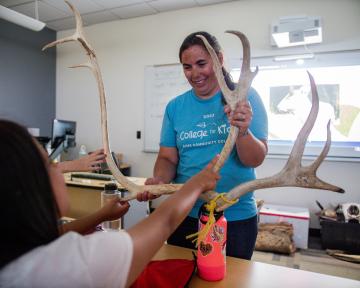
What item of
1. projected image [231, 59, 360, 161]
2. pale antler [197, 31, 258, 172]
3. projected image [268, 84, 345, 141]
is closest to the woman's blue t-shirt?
pale antler [197, 31, 258, 172]

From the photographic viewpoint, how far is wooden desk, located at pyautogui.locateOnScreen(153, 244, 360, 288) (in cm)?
93

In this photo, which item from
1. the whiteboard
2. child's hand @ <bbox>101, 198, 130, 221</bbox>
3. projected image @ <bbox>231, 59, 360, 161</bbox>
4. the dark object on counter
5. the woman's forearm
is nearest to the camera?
child's hand @ <bbox>101, 198, 130, 221</bbox>

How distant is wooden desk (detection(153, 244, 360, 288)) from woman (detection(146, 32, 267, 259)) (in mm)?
161

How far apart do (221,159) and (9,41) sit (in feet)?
14.6

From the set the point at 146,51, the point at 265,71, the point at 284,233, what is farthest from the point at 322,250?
the point at 146,51

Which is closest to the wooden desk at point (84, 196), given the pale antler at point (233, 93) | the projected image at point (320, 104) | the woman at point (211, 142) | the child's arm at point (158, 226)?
the woman at point (211, 142)

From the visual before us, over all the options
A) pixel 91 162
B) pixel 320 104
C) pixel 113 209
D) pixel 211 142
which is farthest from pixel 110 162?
pixel 320 104

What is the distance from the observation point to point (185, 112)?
1.31 m

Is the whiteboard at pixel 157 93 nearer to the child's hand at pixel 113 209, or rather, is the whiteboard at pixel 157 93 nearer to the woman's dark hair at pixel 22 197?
the child's hand at pixel 113 209

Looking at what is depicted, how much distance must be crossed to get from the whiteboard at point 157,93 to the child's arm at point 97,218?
10.2 feet

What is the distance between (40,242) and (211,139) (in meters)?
0.76

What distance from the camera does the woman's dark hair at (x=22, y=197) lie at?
56 cm

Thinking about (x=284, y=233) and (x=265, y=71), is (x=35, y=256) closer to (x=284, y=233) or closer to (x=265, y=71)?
(x=284, y=233)

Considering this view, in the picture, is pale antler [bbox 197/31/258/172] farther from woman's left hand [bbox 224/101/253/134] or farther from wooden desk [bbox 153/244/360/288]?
wooden desk [bbox 153/244/360/288]
